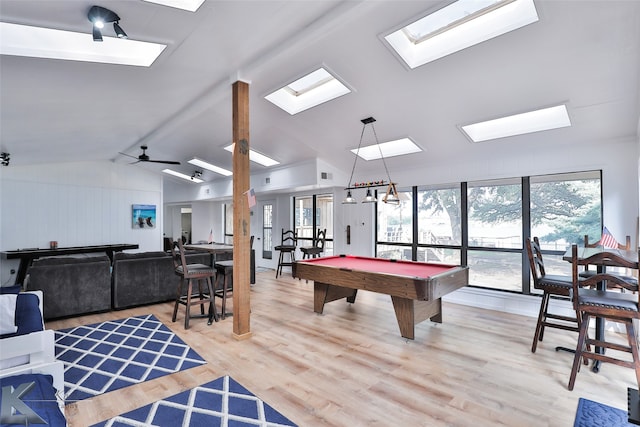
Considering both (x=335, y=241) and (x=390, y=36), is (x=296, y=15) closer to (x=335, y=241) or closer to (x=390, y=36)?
(x=390, y=36)

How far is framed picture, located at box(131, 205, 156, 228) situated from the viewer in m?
9.20

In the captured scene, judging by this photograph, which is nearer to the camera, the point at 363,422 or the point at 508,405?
the point at 363,422

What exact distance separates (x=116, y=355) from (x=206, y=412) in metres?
1.59

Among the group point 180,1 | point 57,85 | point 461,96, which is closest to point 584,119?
point 461,96

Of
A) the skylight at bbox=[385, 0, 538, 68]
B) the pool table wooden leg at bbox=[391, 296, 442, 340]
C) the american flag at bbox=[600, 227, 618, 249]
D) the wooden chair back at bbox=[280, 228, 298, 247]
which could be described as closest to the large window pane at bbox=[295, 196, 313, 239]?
the wooden chair back at bbox=[280, 228, 298, 247]

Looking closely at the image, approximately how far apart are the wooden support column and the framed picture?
22.5ft

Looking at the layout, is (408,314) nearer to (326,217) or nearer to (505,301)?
(505,301)

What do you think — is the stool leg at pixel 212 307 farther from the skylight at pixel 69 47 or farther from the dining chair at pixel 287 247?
the dining chair at pixel 287 247

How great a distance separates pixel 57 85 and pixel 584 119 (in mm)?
5909

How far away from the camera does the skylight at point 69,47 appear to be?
249 cm

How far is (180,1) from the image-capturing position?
234cm

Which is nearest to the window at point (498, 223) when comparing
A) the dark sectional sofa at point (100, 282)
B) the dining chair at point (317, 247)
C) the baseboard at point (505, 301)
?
the baseboard at point (505, 301)

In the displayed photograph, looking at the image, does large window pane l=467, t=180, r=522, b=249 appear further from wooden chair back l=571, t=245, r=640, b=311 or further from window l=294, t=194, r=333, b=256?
window l=294, t=194, r=333, b=256

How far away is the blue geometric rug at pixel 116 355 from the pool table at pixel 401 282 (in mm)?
1802
